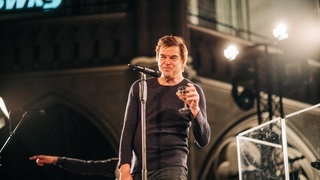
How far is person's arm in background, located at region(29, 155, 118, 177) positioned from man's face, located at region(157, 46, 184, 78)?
1750 mm

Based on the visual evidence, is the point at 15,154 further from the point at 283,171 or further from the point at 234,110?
the point at 283,171

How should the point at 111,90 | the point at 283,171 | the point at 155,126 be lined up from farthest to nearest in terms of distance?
1. the point at 111,90
2. the point at 283,171
3. the point at 155,126

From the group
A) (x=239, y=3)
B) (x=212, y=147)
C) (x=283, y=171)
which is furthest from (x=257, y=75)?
(x=283, y=171)

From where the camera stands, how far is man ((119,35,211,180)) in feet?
9.70

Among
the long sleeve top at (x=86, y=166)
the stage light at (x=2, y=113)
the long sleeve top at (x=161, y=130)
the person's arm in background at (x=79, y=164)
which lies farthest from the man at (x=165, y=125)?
the stage light at (x=2, y=113)

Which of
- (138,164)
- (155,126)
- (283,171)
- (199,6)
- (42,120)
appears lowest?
(138,164)

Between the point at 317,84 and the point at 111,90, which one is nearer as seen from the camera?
the point at 111,90

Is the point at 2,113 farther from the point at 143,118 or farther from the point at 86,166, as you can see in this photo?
the point at 143,118

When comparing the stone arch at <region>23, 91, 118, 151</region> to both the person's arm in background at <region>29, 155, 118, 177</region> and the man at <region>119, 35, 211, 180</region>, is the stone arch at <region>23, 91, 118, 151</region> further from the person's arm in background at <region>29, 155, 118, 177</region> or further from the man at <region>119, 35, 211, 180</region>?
the man at <region>119, 35, 211, 180</region>

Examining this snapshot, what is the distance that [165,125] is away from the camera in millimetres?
3020

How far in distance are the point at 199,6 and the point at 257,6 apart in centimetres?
185

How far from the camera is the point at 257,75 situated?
1225 centimetres

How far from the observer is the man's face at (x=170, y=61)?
305 centimetres

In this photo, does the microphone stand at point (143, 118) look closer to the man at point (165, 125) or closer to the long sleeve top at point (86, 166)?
the man at point (165, 125)
